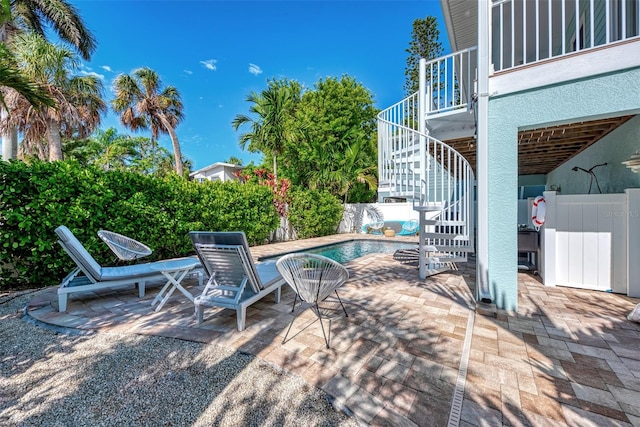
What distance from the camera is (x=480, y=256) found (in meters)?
3.70

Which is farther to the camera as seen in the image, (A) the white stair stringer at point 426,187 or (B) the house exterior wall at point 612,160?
(A) the white stair stringer at point 426,187

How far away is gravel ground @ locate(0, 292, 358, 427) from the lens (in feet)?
5.80

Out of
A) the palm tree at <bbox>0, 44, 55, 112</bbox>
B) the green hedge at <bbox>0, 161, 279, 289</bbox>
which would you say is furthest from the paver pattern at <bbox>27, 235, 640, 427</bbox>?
the palm tree at <bbox>0, 44, 55, 112</bbox>

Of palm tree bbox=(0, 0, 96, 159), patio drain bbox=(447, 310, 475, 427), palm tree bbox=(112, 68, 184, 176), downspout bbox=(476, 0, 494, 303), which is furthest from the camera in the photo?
palm tree bbox=(112, 68, 184, 176)

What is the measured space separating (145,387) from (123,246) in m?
3.63

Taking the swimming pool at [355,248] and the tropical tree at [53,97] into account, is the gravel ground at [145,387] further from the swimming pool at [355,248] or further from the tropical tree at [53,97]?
the tropical tree at [53,97]

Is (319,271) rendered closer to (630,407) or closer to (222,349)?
(222,349)

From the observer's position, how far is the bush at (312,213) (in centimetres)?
1237

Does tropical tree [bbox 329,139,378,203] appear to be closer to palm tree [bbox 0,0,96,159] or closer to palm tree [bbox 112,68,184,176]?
palm tree [bbox 112,68,184,176]

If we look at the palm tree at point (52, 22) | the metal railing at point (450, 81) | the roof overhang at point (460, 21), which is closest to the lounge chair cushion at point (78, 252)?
the metal railing at point (450, 81)

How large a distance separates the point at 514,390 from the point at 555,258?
372 centimetres

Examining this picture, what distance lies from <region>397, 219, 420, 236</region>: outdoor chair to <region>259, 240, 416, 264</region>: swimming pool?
8.50 ft

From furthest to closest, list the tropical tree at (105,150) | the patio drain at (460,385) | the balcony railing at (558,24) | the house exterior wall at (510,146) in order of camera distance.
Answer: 1. the tropical tree at (105,150)
2. the balcony railing at (558,24)
3. the house exterior wall at (510,146)
4. the patio drain at (460,385)

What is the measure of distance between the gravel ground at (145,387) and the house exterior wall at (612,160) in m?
5.87
